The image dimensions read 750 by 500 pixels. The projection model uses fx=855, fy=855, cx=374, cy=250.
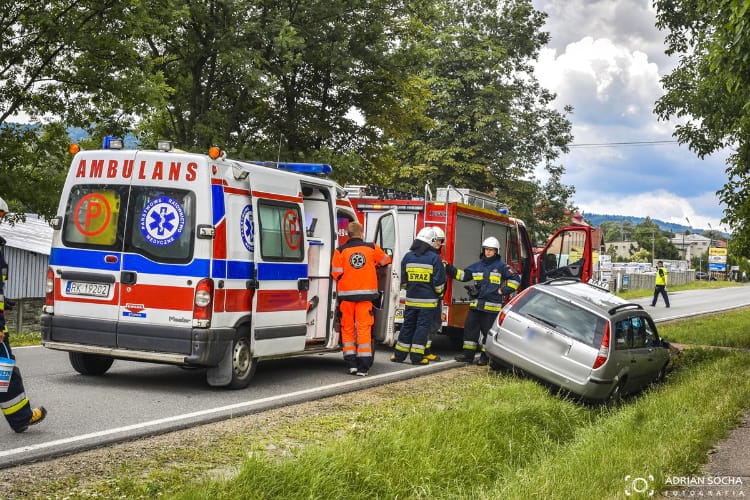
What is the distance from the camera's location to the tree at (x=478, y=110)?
34562mm

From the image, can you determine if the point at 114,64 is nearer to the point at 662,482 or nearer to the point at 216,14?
the point at 216,14

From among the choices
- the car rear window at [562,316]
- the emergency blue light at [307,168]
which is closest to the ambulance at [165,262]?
the emergency blue light at [307,168]

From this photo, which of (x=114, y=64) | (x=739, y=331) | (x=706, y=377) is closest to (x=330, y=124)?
(x=114, y=64)

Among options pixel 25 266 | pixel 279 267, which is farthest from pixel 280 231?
pixel 25 266

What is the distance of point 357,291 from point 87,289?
3.24 m

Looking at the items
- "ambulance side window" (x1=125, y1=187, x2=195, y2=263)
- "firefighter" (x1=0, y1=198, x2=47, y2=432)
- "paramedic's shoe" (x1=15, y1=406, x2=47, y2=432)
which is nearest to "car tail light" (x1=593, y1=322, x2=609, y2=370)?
"ambulance side window" (x1=125, y1=187, x2=195, y2=263)

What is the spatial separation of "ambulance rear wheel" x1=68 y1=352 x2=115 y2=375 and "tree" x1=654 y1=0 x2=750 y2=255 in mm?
7478

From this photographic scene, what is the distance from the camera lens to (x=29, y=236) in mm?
33344

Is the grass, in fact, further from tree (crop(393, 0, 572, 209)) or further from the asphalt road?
tree (crop(393, 0, 572, 209))

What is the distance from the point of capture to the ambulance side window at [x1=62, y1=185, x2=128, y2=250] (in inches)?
336

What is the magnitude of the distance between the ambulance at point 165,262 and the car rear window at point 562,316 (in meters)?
3.41

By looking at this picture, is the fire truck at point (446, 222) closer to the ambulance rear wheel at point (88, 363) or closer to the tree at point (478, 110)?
the ambulance rear wheel at point (88, 363)

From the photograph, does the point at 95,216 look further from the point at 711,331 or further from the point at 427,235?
the point at 711,331

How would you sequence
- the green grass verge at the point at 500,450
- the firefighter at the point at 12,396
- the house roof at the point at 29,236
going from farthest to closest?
1. the house roof at the point at 29,236
2. the firefighter at the point at 12,396
3. the green grass verge at the point at 500,450
